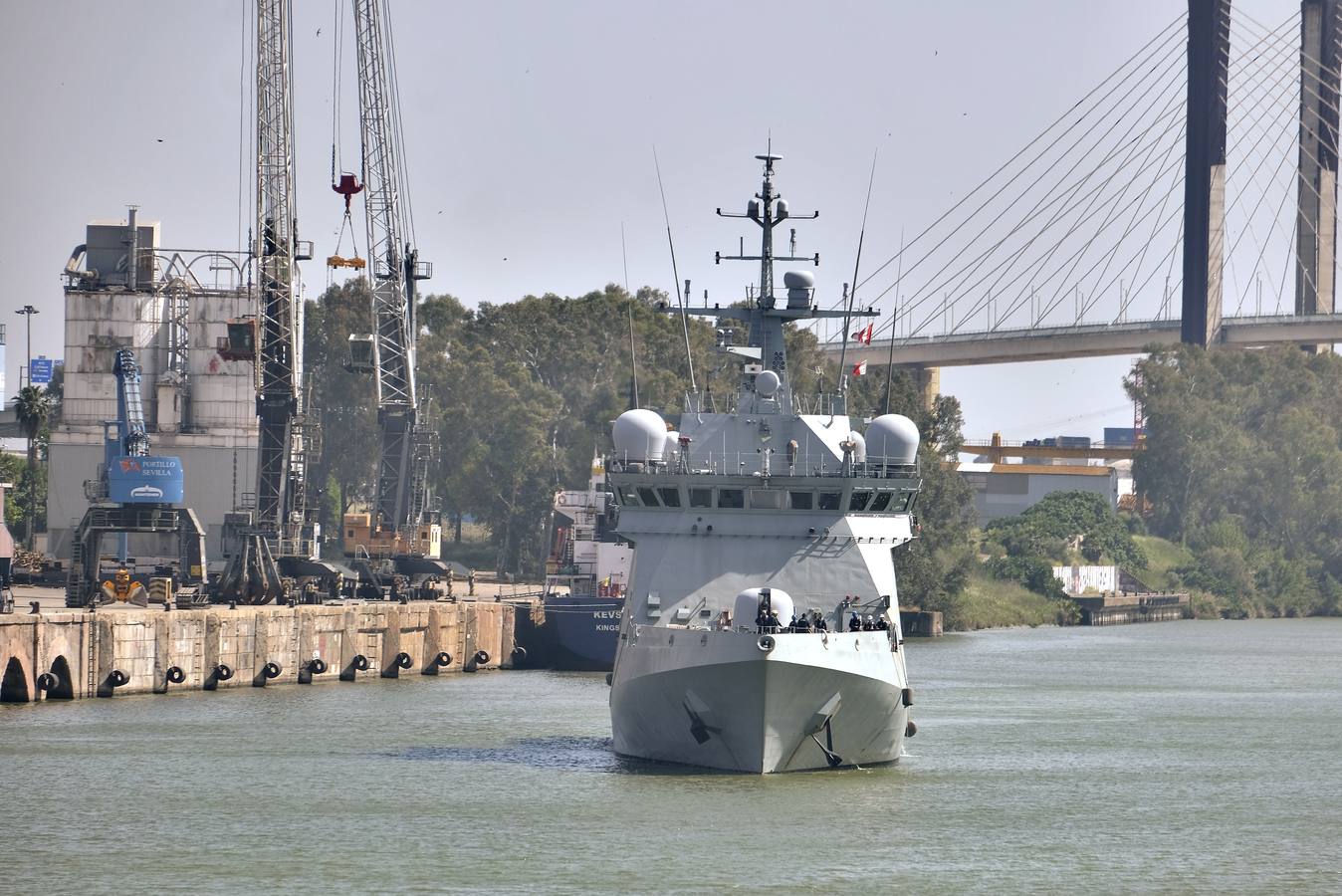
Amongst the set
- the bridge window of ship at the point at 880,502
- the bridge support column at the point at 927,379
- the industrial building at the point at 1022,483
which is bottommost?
the bridge window of ship at the point at 880,502

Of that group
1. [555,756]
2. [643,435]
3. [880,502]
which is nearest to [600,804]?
[555,756]

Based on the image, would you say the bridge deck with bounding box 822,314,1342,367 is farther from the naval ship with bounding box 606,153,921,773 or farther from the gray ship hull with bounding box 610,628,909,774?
the gray ship hull with bounding box 610,628,909,774

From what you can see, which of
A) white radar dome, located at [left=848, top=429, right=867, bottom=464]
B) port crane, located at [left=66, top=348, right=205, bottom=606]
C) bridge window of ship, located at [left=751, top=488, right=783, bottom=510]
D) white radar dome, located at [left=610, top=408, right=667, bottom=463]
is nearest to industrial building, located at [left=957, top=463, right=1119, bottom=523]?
port crane, located at [left=66, top=348, right=205, bottom=606]

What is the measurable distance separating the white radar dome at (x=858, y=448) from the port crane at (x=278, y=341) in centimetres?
4978

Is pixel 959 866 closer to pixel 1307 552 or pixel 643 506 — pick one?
pixel 643 506

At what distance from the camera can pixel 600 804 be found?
46.9 metres

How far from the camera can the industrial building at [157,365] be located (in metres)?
128

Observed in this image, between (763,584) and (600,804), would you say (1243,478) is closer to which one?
(763,584)

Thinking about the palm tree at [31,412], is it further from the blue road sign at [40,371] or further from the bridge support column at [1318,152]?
the bridge support column at [1318,152]

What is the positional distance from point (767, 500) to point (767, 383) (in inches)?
120

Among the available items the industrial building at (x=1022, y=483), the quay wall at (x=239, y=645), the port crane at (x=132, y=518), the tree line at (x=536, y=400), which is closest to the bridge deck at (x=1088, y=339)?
the industrial building at (x=1022, y=483)

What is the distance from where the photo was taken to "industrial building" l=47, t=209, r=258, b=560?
420ft

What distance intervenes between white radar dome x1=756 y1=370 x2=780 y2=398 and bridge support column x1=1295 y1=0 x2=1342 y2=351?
13742 centimetres

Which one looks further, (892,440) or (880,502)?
(892,440)
